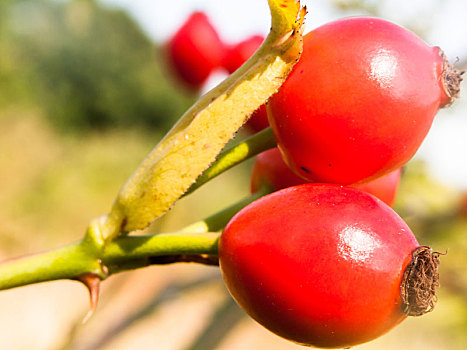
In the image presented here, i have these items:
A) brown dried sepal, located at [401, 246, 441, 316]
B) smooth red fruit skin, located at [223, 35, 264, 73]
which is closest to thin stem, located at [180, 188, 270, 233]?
brown dried sepal, located at [401, 246, 441, 316]

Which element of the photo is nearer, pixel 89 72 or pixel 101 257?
pixel 101 257

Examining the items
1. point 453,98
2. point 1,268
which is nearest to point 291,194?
point 453,98

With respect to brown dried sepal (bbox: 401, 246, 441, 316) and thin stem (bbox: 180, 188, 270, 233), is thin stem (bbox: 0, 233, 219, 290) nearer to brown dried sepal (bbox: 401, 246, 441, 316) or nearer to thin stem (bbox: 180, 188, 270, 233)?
thin stem (bbox: 180, 188, 270, 233)

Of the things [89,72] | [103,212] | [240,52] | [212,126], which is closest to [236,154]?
[212,126]

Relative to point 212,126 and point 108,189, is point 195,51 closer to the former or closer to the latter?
point 212,126

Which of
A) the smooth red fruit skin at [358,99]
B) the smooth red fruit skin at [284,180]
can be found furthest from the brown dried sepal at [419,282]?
the smooth red fruit skin at [284,180]
